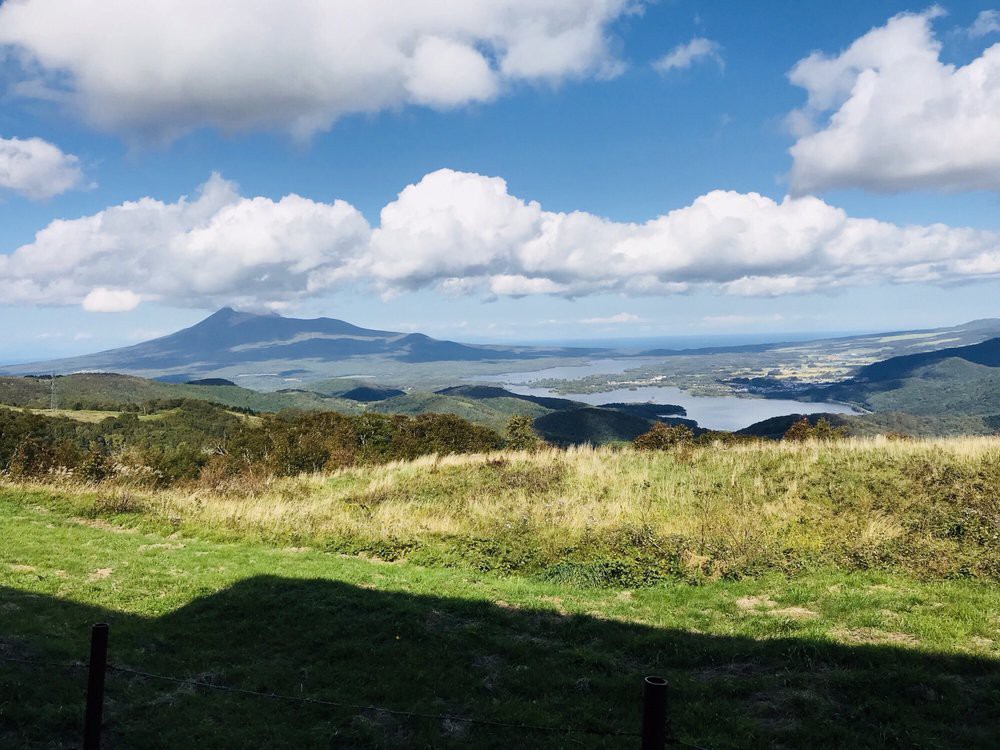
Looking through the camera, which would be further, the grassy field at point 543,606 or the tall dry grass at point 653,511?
the tall dry grass at point 653,511

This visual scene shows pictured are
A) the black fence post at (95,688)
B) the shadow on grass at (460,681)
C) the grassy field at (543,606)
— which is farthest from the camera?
the grassy field at (543,606)

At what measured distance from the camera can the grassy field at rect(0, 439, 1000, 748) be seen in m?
5.96

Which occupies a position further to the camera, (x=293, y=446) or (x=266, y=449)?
(x=266, y=449)

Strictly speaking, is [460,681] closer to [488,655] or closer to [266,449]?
[488,655]

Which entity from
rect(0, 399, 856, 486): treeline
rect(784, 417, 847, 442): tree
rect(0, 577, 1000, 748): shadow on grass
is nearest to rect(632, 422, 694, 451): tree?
rect(0, 399, 856, 486): treeline

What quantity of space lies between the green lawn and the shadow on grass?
0.09ft

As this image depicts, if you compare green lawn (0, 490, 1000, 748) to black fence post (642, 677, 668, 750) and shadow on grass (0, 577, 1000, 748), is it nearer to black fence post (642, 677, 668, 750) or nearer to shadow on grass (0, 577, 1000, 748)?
shadow on grass (0, 577, 1000, 748)

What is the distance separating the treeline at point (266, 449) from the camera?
71.1 feet

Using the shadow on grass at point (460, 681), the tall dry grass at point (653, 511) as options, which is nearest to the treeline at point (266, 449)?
the tall dry grass at point (653, 511)

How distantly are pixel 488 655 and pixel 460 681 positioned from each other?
797mm

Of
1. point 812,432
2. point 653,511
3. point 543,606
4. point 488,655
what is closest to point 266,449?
point 653,511

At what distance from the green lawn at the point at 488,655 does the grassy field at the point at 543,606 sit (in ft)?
0.13

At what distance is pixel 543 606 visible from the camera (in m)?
9.56

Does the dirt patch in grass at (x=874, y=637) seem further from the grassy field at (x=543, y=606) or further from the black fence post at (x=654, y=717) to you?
the black fence post at (x=654, y=717)
